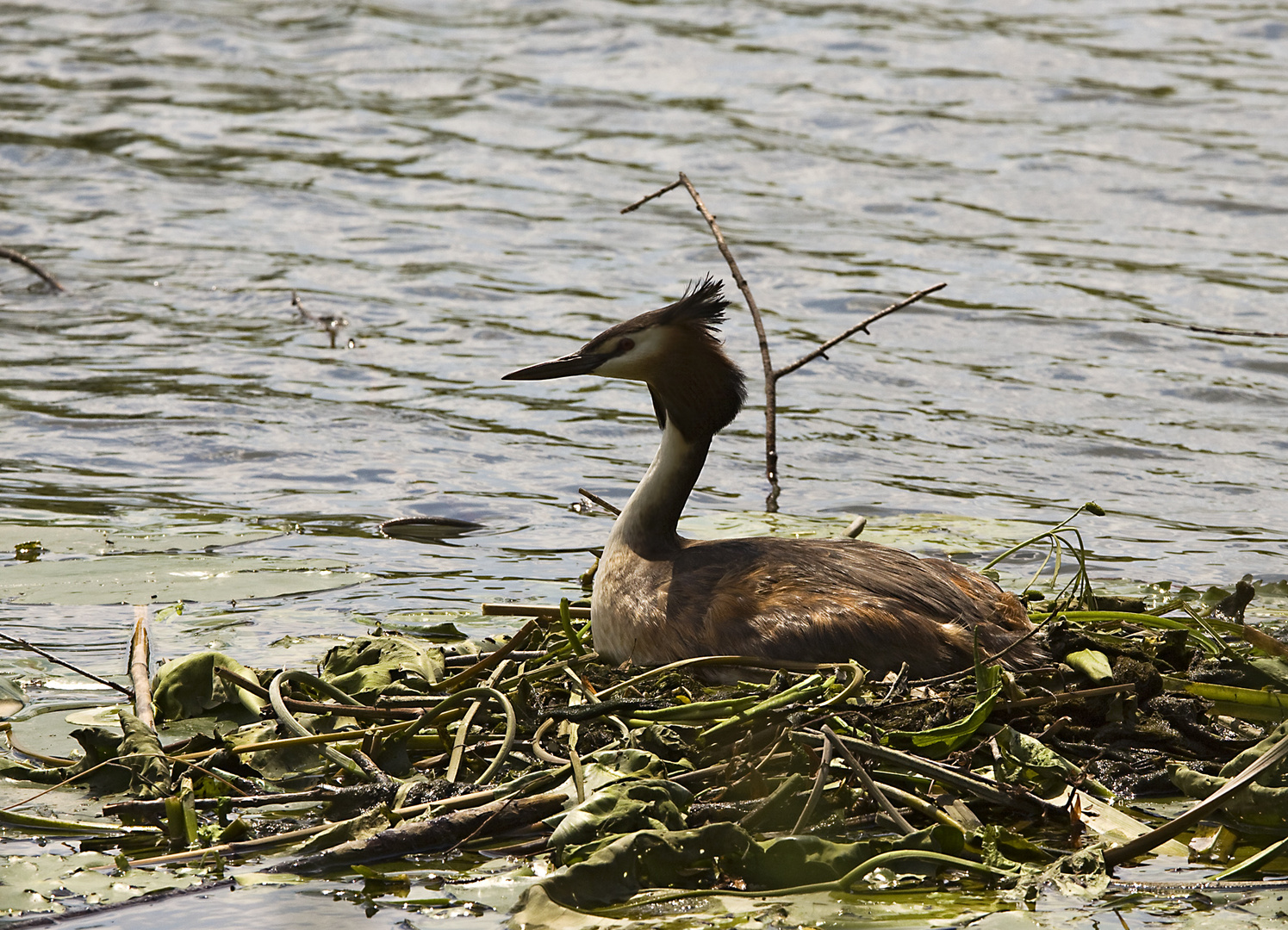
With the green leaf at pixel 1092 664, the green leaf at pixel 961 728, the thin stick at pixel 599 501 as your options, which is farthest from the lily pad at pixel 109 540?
the green leaf at pixel 1092 664

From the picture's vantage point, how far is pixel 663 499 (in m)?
6.31

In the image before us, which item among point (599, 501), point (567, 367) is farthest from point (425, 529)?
point (567, 367)

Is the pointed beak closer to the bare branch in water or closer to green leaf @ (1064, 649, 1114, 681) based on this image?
green leaf @ (1064, 649, 1114, 681)

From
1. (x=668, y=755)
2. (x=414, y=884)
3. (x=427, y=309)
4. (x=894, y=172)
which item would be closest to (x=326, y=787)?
(x=414, y=884)

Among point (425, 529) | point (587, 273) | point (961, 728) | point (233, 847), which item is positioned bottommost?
point (587, 273)

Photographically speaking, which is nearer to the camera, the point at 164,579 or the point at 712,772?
the point at 712,772

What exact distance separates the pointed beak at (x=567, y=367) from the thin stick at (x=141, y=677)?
65.2 inches

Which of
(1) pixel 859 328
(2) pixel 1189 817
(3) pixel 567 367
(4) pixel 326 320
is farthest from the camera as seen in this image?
(4) pixel 326 320

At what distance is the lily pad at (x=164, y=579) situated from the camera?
7016mm

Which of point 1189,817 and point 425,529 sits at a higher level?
point 1189,817

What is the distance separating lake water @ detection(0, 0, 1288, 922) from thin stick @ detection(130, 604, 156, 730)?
517 mm

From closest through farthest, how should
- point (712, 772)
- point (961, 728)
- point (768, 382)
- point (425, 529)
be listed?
1. point (712, 772)
2. point (961, 728)
3. point (425, 529)
4. point (768, 382)

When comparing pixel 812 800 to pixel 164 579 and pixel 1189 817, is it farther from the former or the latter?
pixel 164 579

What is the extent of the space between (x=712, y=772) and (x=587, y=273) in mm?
8904
